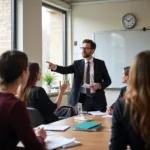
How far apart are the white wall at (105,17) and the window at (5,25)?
1.93 meters

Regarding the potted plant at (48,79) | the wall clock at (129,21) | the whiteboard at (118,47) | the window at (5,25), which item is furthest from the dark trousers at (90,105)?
the wall clock at (129,21)

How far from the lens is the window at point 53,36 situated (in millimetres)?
5468

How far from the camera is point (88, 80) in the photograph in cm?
416

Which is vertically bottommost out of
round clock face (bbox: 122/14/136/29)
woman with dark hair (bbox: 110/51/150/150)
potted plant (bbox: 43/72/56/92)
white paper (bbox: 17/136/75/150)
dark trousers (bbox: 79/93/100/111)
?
dark trousers (bbox: 79/93/100/111)

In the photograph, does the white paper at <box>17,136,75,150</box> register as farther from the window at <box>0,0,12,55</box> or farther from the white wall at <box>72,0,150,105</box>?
the white wall at <box>72,0,150,105</box>

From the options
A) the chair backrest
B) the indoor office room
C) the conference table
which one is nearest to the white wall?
the indoor office room

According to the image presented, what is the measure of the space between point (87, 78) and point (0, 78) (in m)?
2.73

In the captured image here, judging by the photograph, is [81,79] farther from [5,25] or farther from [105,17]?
[105,17]

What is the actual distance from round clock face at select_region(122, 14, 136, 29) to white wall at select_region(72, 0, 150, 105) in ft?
0.26

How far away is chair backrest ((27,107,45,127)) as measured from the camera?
2719mm

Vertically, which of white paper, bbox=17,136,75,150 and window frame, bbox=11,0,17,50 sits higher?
window frame, bbox=11,0,17,50

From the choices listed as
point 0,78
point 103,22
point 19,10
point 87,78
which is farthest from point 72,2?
point 0,78

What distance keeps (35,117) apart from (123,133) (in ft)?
4.88

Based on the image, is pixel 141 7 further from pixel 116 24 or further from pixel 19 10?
pixel 19 10
